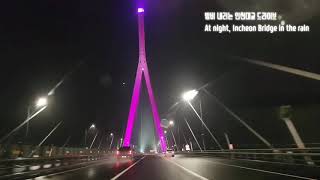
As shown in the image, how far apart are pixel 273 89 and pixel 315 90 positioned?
23.3ft

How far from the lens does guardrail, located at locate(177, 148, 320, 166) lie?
76.1 feet

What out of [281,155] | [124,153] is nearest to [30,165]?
[281,155]

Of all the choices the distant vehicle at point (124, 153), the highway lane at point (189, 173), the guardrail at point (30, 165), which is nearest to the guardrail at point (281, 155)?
the highway lane at point (189, 173)

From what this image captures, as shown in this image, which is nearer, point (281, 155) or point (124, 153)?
point (281, 155)

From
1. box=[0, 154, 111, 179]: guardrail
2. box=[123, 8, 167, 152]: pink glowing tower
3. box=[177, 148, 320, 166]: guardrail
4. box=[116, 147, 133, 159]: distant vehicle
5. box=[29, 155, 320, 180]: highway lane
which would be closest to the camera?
box=[29, 155, 320, 180]: highway lane

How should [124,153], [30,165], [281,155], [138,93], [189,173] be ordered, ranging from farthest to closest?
[138,93]
[124,153]
[281,155]
[30,165]
[189,173]

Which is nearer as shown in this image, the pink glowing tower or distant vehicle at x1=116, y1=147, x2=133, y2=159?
distant vehicle at x1=116, y1=147, x2=133, y2=159

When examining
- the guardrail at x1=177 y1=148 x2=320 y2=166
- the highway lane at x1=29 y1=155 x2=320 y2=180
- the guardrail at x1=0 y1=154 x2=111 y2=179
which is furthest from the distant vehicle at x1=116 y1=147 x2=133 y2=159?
the highway lane at x1=29 y1=155 x2=320 y2=180

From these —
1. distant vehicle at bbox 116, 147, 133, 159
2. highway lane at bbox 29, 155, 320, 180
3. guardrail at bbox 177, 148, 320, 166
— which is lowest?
highway lane at bbox 29, 155, 320, 180

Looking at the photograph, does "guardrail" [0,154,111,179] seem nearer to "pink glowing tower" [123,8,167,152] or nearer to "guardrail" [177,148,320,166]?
"guardrail" [177,148,320,166]

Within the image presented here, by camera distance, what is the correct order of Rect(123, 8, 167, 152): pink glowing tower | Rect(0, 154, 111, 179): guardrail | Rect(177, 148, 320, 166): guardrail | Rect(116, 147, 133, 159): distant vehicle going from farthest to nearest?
Rect(123, 8, 167, 152): pink glowing tower
Rect(116, 147, 133, 159): distant vehicle
Rect(177, 148, 320, 166): guardrail
Rect(0, 154, 111, 179): guardrail

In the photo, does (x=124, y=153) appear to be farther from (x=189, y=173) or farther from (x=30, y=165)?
(x=189, y=173)

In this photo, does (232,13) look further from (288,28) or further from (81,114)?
(81,114)

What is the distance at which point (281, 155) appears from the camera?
2744 centimetres
